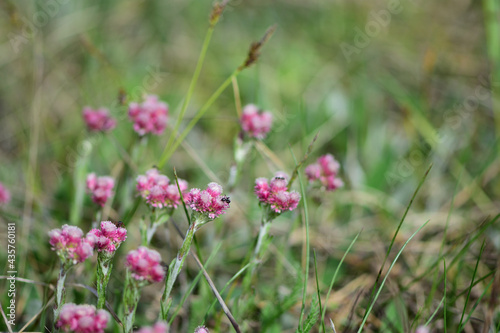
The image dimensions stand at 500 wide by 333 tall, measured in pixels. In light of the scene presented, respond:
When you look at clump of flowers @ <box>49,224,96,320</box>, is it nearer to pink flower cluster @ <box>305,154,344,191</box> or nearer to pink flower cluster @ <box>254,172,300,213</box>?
pink flower cluster @ <box>254,172,300,213</box>

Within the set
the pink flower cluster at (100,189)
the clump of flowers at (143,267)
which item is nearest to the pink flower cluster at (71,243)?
the clump of flowers at (143,267)

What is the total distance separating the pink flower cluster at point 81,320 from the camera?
3.61 feet

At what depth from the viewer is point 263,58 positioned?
394 cm

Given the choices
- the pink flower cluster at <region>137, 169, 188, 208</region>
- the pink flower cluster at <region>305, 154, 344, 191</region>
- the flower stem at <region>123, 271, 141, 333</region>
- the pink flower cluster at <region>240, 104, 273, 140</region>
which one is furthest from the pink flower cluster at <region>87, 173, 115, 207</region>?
the pink flower cluster at <region>305, 154, 344, 191</region>

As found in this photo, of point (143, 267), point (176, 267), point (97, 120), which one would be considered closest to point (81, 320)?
point (143, 267)

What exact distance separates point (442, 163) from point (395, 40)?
5.89 ft

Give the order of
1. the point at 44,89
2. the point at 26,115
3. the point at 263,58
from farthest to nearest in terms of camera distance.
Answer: the point at 263,58 → the point at 44,89 → the point at 26,115

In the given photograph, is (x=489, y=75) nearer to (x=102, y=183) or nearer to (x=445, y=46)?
(x=445, y=46)

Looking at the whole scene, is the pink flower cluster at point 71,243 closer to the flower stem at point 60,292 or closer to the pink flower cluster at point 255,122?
the flower stem at point 60,292

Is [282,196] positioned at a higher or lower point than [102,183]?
lower

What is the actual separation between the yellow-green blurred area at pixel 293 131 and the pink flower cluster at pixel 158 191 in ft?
1.25

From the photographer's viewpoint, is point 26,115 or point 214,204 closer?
point 214,204

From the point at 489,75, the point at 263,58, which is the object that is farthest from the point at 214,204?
the point at 489,75

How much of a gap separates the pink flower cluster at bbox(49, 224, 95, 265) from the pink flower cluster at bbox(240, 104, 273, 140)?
89cm
